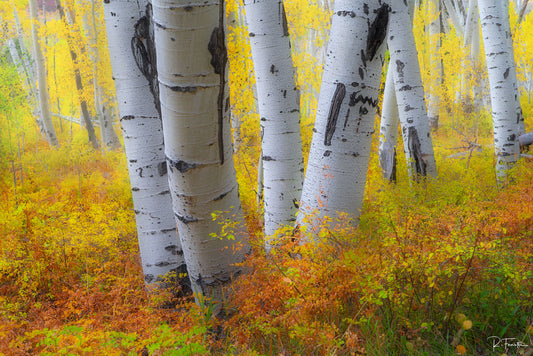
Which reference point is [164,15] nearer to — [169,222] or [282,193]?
[169,222]

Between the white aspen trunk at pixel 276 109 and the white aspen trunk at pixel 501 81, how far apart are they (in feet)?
10.5

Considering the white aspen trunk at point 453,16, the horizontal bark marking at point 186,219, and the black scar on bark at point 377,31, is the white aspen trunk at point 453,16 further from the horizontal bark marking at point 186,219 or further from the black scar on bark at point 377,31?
the horizontal bark marking at point 186,219

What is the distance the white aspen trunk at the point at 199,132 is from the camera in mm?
1479

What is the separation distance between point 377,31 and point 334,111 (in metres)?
0.50

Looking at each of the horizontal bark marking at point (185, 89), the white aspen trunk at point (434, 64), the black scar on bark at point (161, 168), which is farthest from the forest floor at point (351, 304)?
the white aspen trunk at point (434, 64)

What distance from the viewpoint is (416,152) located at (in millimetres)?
4613

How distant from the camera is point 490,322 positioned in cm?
180

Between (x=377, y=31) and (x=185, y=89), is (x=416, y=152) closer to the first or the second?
(x=377, y=31)

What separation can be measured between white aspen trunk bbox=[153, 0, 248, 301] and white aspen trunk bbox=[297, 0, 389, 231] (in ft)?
1.79

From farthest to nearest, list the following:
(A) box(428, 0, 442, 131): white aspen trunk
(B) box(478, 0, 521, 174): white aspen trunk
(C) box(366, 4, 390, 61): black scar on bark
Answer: (A) box(428, 0, 442, 131): white aspen trunk < (B) box(478, 0, 521, 174): white aspen trunk < (C) box(366, 4, 390, 61): black scar on bark

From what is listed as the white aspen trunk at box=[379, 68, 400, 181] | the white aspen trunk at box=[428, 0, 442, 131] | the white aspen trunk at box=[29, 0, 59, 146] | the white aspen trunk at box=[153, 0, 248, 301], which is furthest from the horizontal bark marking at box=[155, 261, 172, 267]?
the white aspen trunk at box=[428, 0, 442, 131]

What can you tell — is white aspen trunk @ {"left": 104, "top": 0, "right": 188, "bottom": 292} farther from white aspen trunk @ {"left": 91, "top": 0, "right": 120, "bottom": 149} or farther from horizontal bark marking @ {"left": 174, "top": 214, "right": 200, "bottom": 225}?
Result: white aspen trunk @ {"left": 91, "top": 0, "right": 120, "bottom": 149}

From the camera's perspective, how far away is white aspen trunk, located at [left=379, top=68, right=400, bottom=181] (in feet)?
16.8

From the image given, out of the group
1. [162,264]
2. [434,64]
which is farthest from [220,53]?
[434,64]
